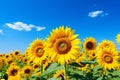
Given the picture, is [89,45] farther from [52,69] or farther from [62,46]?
[52,69]

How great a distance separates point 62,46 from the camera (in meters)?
6.11

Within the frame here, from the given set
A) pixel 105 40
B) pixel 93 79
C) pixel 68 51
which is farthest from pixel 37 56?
pixel 105 40

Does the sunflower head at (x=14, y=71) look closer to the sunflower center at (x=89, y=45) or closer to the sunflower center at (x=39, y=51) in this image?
the sunflower center at (x=89, y=45)

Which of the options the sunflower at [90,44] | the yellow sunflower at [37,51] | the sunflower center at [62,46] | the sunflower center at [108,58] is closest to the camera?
the sunflower center at [62,46]

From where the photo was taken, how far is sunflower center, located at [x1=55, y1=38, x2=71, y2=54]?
20.0 feet

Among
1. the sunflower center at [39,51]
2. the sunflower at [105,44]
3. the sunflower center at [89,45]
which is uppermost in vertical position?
the sunflower center at [89,45]

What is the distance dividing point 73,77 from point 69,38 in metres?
0.73

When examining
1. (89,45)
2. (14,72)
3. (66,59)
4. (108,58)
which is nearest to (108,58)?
(108,58)

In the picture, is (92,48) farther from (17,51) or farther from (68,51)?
(17,51)

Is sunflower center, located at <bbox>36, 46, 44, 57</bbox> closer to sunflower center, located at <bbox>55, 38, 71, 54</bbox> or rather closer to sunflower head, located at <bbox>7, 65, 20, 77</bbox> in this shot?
sunflower center, located at <bbox>55, 38, 71, 54</bbox>

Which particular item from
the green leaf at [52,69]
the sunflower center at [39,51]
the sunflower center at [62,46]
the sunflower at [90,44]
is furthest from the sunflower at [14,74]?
the green leaf at [52,69]

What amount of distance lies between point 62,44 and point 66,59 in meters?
0.45

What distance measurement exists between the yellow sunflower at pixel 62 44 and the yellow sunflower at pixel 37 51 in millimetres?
1737

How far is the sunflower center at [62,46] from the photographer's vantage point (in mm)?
6104
